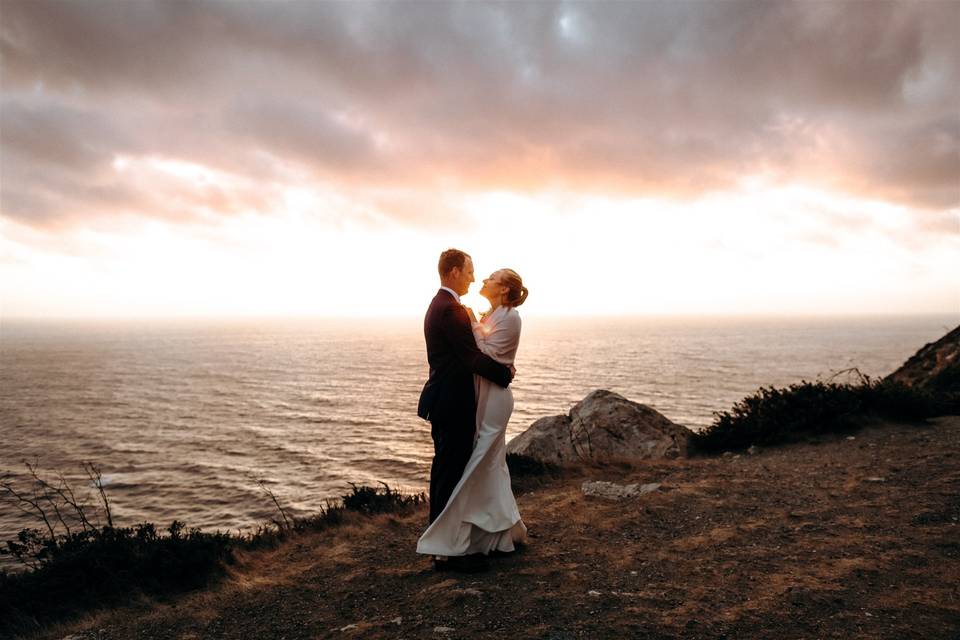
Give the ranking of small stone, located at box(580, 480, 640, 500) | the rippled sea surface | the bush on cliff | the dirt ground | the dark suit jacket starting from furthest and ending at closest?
the rippled sea surface → the bush on cliff → small stone, located at box(580, 480, 640, 500) → the dark suit jacket → the dirt ground

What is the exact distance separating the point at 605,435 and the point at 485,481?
25.5 ft

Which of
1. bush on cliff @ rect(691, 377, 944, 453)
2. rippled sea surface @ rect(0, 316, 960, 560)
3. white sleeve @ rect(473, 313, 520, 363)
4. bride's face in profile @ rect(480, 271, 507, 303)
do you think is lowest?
rippled sea surface @ rect(0, 316, 960, 560)

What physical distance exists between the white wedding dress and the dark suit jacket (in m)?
0.15

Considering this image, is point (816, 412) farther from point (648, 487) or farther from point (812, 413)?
point (648, 487)

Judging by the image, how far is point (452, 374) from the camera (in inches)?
223

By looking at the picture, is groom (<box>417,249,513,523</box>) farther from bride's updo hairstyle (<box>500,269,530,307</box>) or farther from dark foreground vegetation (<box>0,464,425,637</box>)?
dark foreground vegetation (<box>0,464,425,637</box>)

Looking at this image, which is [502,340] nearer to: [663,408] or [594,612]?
[594,612]

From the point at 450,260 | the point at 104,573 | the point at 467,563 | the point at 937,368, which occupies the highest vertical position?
the point at 450,260

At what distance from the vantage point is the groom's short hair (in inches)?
225

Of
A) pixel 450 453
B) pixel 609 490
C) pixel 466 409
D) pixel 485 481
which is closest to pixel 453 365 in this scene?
pixel 466 409

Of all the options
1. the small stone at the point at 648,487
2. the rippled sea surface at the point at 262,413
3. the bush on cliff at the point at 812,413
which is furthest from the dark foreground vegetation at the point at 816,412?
the rippled sea surface at the point at 262,413

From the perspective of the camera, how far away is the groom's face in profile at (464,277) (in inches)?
226

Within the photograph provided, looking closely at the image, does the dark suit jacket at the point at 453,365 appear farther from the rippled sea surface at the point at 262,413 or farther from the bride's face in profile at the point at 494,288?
the rippled sea surface at the point at 262,413

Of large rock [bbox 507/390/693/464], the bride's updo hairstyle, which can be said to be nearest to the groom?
the bride's updo hairstyle
